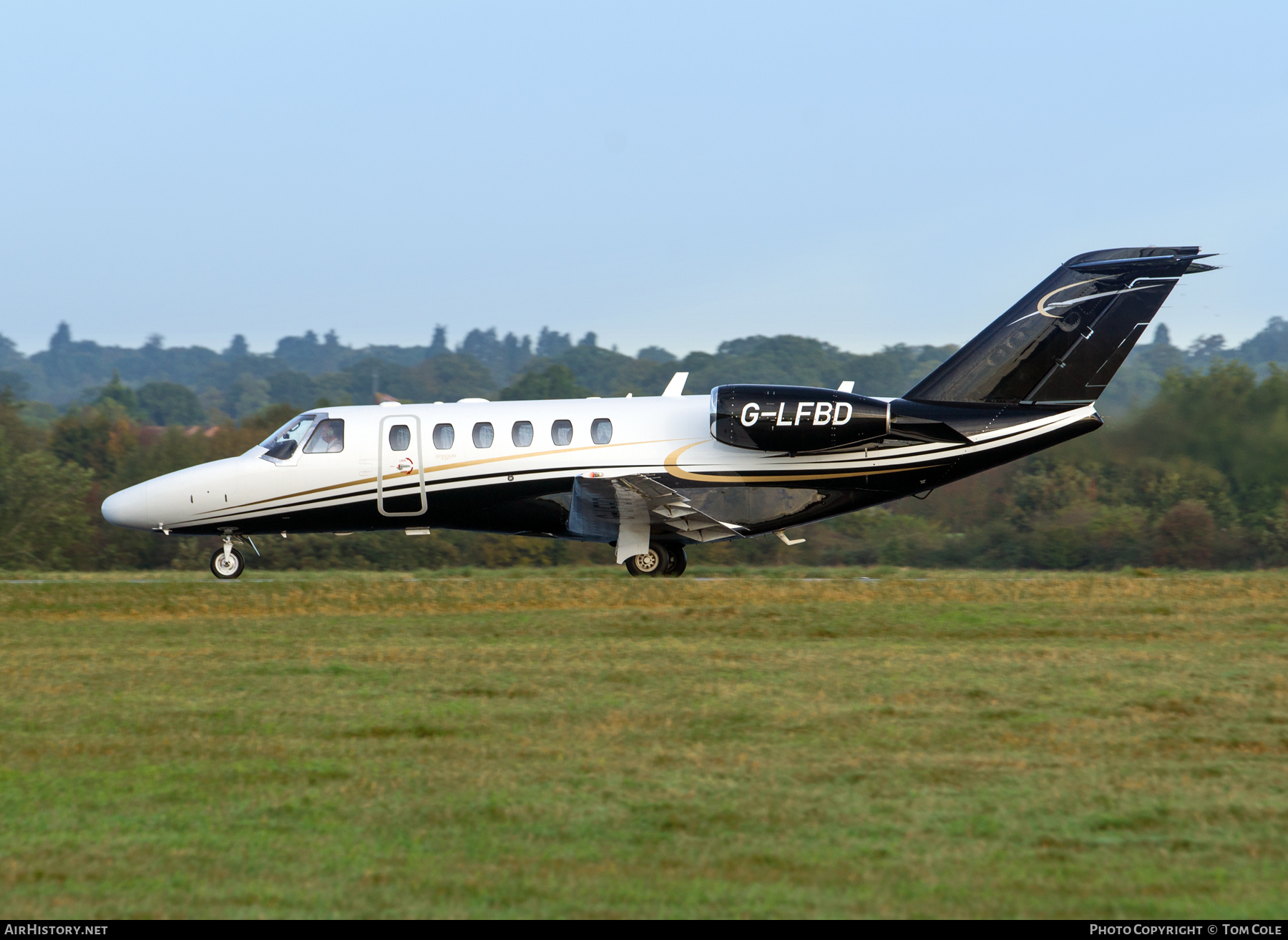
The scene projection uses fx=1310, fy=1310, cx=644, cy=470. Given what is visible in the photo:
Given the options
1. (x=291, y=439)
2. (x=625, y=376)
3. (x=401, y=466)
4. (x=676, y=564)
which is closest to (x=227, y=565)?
(x=291, y=439)

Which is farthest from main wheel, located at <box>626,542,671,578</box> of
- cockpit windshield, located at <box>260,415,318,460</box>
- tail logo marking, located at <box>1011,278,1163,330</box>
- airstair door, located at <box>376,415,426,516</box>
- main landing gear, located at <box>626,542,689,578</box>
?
tail logo marking, located at <box>1011,278,1163,330</box>

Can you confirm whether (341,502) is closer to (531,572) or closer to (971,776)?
(531,572)

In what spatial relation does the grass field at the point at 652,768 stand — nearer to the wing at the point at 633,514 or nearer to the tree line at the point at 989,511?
the wing at the point at 633,514

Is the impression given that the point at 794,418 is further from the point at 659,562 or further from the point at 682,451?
Answer: the point at 659,562

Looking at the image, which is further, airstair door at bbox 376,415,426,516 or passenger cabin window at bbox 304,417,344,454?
passenger cabin window at bbox 304,417,344,454

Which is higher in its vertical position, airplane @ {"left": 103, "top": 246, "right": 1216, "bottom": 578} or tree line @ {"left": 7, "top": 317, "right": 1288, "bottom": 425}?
tree line @ {"left": 7, "top": 317, "right": 1288, "bottom": 425}

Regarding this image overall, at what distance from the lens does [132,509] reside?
67.8 ft

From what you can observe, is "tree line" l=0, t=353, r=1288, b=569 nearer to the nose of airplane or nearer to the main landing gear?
the nose of airplane

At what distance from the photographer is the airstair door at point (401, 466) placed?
65.3ft

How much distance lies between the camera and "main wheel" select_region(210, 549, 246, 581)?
20.9 m

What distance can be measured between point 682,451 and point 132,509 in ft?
28.9

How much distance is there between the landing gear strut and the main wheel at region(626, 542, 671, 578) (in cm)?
621
